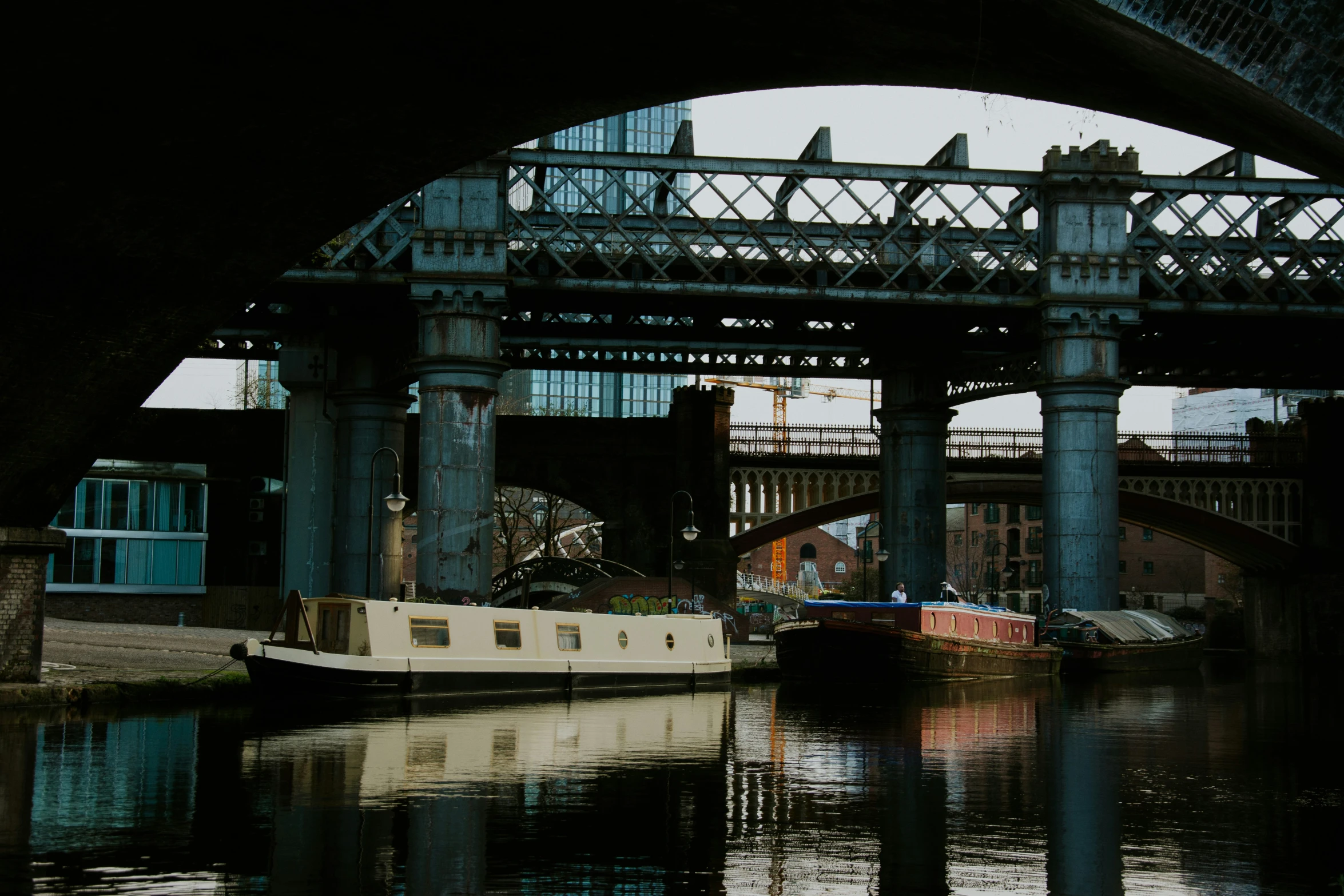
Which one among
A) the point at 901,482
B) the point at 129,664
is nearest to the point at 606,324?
the point at 901,482

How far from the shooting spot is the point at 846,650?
39.8 metres

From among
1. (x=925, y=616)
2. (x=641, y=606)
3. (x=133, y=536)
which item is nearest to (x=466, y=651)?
(x=641, y=606)

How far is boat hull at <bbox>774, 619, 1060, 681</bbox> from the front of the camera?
39.4 meters

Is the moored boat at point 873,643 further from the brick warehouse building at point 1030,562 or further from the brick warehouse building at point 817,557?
the brick warehouse building at point 817,557

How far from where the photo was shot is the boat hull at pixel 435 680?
88.9 feet

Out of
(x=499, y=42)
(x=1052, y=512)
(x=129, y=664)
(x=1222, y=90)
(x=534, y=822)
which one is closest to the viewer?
(x=1222, y=90)

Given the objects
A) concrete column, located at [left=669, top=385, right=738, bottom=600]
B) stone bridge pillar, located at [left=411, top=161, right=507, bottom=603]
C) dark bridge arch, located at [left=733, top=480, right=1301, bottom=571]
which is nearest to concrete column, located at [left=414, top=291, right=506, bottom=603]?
stone bridge pillar, located at [left=411, top=161, right=507, bottom=603]

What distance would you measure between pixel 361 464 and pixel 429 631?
467 inches

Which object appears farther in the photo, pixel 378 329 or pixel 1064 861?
pixel 378 329

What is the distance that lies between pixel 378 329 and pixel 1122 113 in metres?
35.4

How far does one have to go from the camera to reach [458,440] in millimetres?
35156

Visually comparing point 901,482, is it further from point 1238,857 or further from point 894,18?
point 894,18

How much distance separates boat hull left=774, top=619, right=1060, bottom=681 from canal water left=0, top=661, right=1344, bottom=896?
11582 mm

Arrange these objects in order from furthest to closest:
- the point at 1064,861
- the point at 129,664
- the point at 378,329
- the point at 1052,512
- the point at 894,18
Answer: the point at 378,329
the point at 1052,512
the point at 129,664
the point at 1064,861
the point at 894,18
